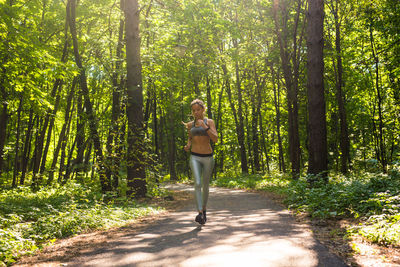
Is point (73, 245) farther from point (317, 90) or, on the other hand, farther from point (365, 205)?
point (317, 90)

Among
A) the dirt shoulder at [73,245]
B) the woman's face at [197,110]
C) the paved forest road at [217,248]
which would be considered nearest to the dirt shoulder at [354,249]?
the paved forest road at [217,248]

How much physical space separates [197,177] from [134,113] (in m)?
5.45

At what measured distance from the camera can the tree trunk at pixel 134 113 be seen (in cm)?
1063

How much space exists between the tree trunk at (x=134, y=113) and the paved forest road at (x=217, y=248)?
4794 mm

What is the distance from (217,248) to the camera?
14.0ft

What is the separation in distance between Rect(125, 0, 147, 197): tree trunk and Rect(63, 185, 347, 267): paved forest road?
15.7 ft

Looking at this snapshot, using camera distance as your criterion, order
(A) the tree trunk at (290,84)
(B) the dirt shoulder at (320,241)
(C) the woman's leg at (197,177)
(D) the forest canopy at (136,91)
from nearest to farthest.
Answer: (B) the dirt shoulder at (320,241)
(C) the woman's leg at (197,177)
(D) the forest canopy at (136,91)
(A) the tree trunk at (290,84)

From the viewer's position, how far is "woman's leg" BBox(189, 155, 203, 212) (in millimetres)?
6137

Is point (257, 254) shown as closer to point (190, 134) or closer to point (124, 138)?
point (190, 134)

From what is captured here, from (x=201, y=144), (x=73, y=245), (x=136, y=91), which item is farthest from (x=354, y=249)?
(x=136, y=91)

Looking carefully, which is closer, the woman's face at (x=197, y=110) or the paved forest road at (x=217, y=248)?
the paved forest road at (x=217, y=248)

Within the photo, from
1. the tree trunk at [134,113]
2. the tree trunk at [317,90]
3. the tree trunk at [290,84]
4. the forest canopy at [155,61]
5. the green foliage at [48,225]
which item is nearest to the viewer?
the green foliage at [48,225]

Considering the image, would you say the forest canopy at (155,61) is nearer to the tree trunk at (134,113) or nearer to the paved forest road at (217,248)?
the tree trunk at (134,113)

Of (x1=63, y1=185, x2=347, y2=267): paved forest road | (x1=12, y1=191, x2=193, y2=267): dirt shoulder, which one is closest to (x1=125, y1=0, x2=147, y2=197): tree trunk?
(x1=12, y1=191, x2=193, y2=267): dirt shoulder
